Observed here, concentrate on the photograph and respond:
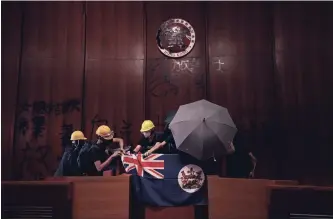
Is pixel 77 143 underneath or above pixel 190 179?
above

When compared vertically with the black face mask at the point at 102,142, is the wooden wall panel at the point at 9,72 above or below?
above

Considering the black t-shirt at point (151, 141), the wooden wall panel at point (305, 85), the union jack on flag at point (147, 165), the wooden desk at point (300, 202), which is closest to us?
the wooden desk at point (300, 202)

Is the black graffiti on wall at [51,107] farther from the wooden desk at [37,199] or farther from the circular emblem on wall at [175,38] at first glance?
the wooden desk at [37,199]

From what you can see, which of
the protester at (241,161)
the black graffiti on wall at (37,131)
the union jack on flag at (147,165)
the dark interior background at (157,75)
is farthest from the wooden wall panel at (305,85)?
the black graffiti on wall at (37,131)

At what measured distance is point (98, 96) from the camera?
7.99 m

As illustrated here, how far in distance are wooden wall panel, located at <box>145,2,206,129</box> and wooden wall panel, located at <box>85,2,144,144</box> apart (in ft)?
0.69

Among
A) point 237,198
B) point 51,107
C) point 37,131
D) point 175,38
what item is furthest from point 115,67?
point 237,198

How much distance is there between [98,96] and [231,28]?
3320mm

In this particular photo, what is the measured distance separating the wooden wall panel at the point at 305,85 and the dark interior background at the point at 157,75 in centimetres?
2

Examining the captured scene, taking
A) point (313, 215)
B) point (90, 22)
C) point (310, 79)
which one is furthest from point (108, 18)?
point (313, 215)

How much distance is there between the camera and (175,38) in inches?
315

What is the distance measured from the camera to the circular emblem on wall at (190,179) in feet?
16.4

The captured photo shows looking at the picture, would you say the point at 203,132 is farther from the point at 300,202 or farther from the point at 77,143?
the point at 77,143

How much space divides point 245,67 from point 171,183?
3799 mm
